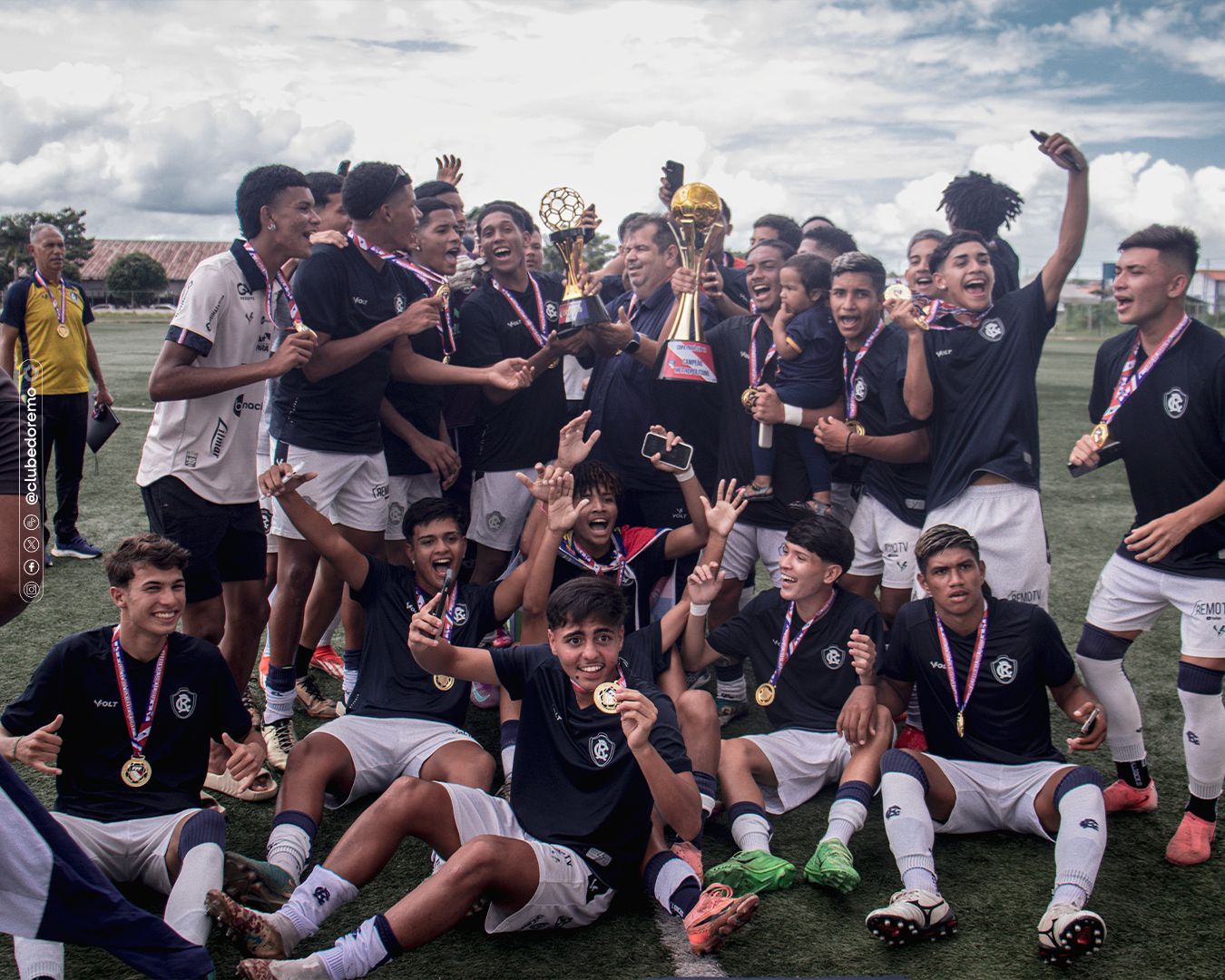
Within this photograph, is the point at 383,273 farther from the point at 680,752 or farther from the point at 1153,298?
the point at 1153,298

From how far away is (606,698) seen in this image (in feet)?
11.0

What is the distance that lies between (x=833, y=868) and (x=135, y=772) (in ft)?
7.38

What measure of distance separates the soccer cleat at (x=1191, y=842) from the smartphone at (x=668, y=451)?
2.43 meters

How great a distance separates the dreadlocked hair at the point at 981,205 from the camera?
593cm

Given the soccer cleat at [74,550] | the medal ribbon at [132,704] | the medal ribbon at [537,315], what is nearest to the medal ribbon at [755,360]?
the medal ribbon at [537,315]

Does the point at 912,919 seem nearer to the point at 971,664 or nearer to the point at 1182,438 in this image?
the point at 971,664

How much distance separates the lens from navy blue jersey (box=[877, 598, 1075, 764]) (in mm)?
3912

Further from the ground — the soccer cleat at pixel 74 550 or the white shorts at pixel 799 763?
the white shorts at pixel 799 763

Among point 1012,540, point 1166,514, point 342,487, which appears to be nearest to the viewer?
point 1166,514

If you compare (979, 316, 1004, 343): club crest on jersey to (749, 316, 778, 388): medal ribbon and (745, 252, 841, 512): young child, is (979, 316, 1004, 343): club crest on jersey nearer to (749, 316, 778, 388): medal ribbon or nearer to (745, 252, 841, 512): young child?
(745, 252, 841, 512): young child

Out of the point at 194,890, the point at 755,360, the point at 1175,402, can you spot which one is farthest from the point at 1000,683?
the point at 194,890

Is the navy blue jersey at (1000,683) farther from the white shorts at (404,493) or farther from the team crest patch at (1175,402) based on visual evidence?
the white shorts at (404,493)

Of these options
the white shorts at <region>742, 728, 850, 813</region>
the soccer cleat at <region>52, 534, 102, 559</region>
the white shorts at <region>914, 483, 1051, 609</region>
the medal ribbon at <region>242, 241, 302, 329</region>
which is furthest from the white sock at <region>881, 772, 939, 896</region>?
the soccer cleat at <region>52, 534, 102, 559</region>

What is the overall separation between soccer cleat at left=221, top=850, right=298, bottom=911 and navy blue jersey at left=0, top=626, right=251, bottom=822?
0.33 metres
